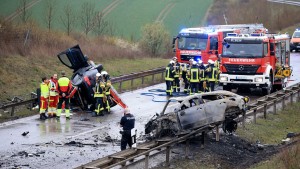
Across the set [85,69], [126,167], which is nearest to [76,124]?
[85,69]

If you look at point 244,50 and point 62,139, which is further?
point 244,50

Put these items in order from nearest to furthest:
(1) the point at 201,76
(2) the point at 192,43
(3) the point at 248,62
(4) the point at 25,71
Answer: (1) the point at 201,76 < (3) the point at 248,62 < (4) the point at 25,71 < (2) the point at 192,43

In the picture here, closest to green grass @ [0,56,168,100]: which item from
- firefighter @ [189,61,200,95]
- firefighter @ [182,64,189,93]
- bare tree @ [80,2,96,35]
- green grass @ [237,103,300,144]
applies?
firefighter @ [182,64,189,93]

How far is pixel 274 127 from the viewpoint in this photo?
22.0 m

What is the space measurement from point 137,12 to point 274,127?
39.4 meters

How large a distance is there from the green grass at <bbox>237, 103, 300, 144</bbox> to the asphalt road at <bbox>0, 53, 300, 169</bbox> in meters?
3.64

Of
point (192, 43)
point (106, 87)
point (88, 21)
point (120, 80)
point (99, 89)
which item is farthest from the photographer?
point (88, 21)

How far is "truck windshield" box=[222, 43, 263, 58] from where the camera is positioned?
2686 cm

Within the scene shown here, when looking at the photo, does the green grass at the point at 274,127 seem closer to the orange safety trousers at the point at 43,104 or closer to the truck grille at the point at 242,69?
the truck grille at the point at 242,69

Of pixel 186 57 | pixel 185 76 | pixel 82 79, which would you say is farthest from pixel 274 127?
pixel 186 57

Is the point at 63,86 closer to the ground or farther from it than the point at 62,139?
farther from it

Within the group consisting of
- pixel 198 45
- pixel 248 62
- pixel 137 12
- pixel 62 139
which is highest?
pixel 137 12

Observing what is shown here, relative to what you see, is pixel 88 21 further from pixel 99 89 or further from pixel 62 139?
pixel 62 139

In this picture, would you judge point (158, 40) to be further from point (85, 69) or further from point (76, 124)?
point (76, 124)
